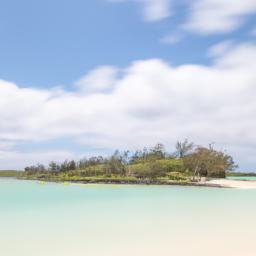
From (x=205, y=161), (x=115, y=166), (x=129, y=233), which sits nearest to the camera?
(x=129, y=233)

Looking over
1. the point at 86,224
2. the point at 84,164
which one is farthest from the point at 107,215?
the point at 84,164

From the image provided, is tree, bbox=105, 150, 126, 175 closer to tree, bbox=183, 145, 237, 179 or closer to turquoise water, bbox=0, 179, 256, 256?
tree, bbox=183, 145, 237, 179

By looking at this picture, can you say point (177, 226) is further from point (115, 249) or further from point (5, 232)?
point (5, 232)

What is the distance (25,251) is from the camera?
1134cm

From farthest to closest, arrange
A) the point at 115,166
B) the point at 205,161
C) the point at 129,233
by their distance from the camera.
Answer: the point at 115,166
the point at 205,161
the point at 129,233

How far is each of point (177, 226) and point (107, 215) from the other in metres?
5.04

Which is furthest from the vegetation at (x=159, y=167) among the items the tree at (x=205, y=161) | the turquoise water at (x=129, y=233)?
Result: the turquoise water at (x=129, y=233)

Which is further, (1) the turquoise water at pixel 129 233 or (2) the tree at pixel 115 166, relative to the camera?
(2) the tree at pixel 115 166

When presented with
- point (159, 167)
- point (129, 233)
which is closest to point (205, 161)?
point (159, 167)

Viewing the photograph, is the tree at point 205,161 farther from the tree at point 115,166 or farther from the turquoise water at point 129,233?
the turquoise water at point 129,233

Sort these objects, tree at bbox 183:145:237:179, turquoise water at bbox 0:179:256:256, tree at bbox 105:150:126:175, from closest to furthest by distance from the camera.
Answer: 1. turquoise water at bbox 0:179:256:256
2. tree at bbox 183:145:237:179
3. tree at bbox 105:150:126:175

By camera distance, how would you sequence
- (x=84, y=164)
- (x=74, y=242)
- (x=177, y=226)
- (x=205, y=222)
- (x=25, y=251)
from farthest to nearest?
(x=84, y=164)
(x=205, y=222)
(x=177, y=226)
(x=74, y=242)
(x=25, y=251)

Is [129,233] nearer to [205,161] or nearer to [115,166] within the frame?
[205,161]

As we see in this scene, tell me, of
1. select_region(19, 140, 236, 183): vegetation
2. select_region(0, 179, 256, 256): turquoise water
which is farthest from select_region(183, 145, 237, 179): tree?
select_region(0, 179, 256, 256): turquoise water
